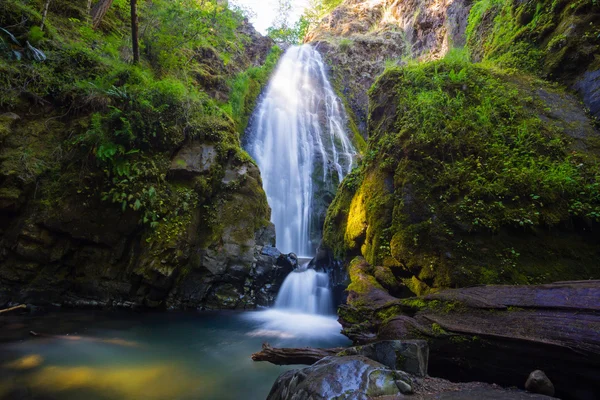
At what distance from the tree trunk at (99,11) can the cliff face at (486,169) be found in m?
9.55

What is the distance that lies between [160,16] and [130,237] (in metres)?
8.53

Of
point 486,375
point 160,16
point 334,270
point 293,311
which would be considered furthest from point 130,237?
point 160,16

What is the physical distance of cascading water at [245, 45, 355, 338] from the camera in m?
7.85

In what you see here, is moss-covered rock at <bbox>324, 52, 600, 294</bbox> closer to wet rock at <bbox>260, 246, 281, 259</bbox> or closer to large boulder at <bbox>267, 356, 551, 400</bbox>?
large boulder at <bbox>267, 356, 551, 400</bbox>

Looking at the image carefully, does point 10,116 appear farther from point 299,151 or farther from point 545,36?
point 545,36

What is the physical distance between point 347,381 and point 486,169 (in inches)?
179

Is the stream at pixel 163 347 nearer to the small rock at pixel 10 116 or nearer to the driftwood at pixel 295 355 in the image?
the driftwood at pixel 295 355

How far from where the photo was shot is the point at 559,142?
5.10 meters

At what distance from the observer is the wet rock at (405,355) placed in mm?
2615

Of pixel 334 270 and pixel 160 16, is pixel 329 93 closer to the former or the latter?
pixel 160 16

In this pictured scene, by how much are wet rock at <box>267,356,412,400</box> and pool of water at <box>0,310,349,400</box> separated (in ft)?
5.81

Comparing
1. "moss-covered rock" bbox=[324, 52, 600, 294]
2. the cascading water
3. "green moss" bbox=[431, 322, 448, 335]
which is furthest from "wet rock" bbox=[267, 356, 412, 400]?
the cascading water

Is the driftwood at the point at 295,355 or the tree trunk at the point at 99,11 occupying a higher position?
the tree trunk at the point at 99,11

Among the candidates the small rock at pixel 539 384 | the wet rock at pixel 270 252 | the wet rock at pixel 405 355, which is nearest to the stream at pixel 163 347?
the wet rock at pixel 270 252
